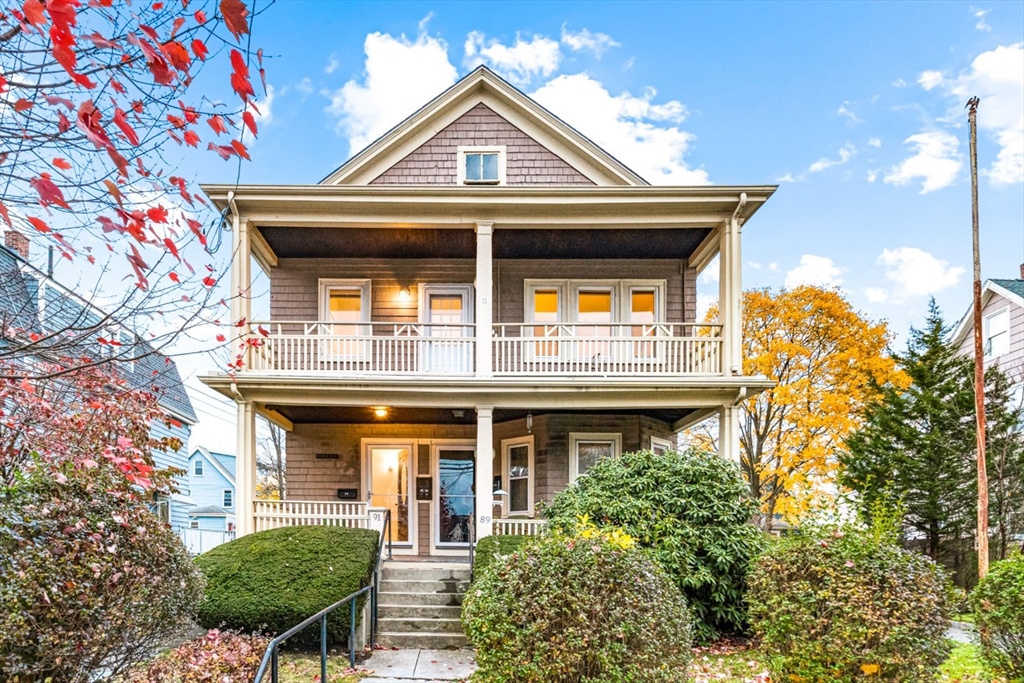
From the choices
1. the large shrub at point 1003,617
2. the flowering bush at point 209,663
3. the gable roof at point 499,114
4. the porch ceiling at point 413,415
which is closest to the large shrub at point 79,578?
the flowering bush at point 209,663

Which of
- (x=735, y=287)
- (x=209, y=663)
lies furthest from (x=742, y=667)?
(x=735, y=287)

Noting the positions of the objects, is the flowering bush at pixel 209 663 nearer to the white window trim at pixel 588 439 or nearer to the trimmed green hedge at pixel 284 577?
the trimmed green hedge at pixel 284 577

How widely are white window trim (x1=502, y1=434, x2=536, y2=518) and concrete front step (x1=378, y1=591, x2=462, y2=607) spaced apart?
3.33 metres

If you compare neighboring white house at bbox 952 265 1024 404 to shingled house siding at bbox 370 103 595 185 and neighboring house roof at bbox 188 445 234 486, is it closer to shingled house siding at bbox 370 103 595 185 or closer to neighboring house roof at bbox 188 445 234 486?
shingled house siding at bbox 370 103 595 185

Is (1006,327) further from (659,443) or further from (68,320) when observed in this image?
(68,320)

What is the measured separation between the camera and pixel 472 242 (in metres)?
12.0

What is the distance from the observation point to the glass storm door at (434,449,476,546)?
517 inches

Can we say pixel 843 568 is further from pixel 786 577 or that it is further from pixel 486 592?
pixel 486 592

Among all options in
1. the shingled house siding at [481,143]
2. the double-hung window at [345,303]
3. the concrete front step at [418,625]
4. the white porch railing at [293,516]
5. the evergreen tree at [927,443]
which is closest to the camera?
the concrete front step at [418,625]

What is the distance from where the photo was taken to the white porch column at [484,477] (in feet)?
33.4

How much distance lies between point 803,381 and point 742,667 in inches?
511

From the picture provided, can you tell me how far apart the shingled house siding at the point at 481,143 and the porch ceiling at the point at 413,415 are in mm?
4728

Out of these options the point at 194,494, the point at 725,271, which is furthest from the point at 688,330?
the point at 194,494

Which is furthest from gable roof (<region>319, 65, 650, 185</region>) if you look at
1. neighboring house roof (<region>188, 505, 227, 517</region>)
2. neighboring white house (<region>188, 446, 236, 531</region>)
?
neighboring white house (<region>188, 446, 236, 531</region>)
